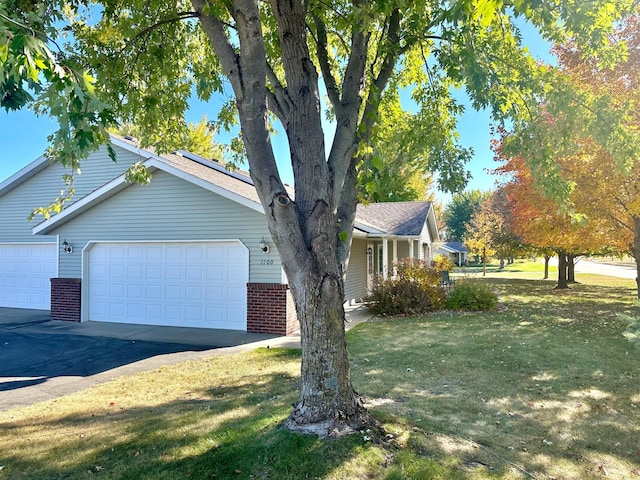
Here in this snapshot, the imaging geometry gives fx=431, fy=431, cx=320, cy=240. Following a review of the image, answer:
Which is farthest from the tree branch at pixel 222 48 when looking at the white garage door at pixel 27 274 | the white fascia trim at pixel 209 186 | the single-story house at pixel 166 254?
the white garage door at pixel 27 274

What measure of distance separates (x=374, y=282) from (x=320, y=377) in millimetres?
10379

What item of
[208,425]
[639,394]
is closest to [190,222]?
[208,425]

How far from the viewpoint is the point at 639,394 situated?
5.82m

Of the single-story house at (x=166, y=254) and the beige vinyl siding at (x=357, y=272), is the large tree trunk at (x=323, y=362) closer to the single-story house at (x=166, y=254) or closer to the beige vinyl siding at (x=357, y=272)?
the single-story house at (x=166, y=254)

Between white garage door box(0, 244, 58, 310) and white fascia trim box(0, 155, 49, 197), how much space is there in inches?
85.3

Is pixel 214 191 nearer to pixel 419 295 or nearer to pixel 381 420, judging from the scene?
pixel 419 295

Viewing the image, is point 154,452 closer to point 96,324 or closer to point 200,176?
point 200,176

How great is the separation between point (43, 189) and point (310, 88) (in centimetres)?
1514

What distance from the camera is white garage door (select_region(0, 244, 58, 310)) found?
14688 millimetres

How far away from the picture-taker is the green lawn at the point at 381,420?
3.63 m

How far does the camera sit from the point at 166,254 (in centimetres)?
1193

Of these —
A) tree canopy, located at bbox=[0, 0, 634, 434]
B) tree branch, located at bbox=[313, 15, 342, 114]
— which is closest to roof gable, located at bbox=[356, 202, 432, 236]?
tree canopy, located at bbox=[0, 0, 634, 434]

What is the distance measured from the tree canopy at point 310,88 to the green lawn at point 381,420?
1.73ft

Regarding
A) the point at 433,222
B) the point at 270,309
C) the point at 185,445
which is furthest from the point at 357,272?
the point at 185,445
